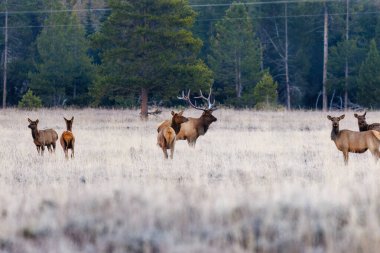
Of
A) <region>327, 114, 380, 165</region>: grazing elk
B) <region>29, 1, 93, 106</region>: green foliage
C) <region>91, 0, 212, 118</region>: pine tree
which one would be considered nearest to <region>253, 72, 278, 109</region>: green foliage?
<region>91, 0, 212, 118</region>: pine tree

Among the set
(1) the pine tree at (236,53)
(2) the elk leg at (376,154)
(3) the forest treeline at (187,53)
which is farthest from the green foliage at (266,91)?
(2) the elk leg at (376,154)

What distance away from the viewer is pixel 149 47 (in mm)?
31734

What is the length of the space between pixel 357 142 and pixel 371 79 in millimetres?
28973

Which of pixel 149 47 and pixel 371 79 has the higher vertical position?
pixel 149 47

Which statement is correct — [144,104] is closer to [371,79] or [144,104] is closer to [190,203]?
[371,79]

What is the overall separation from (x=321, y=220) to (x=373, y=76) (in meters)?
35.2

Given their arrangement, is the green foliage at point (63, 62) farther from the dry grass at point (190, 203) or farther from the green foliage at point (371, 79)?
the dry grass at point (190, 203)

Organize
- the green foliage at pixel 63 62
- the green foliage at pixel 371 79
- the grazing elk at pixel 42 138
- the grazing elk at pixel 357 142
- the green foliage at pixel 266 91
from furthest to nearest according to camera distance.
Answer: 1. the green foliage at pixel 63 62
2. the green foliage at pixel 371 79
3. the green foliage at pixel 266 91
4. the grazing elk at pixel 42 138
5. the grazing elk at pixel 357 142

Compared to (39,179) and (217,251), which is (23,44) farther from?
(217,251)

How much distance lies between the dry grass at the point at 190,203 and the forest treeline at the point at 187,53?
56.0ft

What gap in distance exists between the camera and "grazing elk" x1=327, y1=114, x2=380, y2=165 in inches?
521

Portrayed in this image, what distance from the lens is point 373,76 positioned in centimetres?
4141

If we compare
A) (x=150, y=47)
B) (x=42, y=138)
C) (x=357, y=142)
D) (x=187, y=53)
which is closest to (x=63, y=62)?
(x=187, y=53)

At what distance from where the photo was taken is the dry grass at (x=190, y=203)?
23.0 ft
